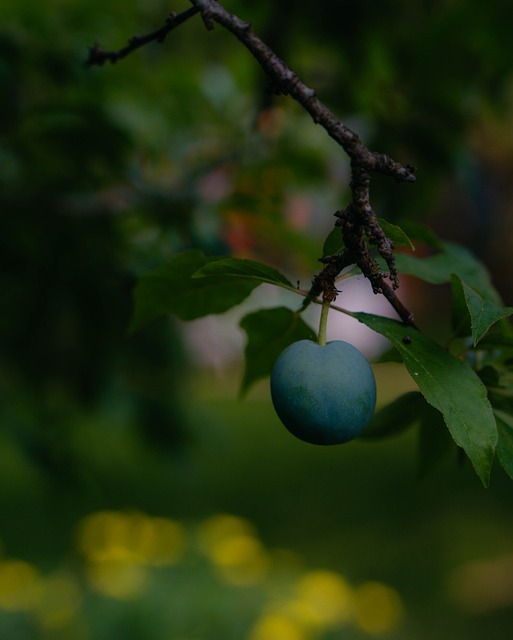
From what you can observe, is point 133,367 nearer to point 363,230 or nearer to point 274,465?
point 363,230

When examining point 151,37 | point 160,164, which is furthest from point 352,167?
point 160,164

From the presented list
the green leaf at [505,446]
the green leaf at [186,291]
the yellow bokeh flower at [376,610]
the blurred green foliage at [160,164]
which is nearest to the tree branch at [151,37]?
the green leaf at [186,291]

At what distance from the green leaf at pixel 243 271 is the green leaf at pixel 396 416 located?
0.48ft

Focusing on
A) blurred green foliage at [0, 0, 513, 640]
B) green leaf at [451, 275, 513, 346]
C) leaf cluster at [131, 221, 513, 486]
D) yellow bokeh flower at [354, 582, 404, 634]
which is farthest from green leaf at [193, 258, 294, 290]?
yellow bokeh flower at [354, 582, 404, 634]

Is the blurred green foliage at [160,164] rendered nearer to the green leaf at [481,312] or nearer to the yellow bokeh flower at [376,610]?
the green leaf at [481,312]

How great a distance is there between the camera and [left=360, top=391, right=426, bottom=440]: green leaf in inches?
27.0

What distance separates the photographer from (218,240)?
55.3 inches

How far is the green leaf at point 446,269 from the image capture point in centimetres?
76

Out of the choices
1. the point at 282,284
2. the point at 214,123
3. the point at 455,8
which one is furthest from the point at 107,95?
the point at 282,284

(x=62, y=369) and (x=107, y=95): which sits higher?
(x=107, y=95)

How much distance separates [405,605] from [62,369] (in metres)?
3.29

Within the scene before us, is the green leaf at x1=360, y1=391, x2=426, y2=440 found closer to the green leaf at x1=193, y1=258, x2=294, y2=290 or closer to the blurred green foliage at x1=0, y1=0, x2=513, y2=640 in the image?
the green leaf at x1=193, y1=258, x2=294, y2=290

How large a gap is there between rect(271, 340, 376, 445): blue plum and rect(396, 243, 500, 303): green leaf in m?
0.18

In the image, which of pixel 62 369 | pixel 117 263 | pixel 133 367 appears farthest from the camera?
pixel 133 367
